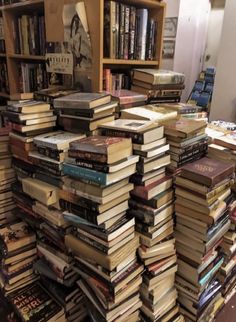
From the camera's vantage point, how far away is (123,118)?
1.17 meters

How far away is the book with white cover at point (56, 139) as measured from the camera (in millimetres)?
1005

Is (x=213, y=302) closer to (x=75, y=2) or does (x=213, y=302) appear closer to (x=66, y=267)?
(x=66, y=267)

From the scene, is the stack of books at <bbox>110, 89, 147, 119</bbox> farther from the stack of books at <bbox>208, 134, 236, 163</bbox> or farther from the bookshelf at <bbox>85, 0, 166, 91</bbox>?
the stack of books at <bbox>208, 134, 236, 163</bbox>

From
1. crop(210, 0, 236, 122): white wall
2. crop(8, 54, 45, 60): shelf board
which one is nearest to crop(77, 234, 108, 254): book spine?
crop(8, 54, 45, 60): shelf board

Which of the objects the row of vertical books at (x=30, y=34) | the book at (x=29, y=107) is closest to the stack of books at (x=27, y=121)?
the book at (x=29, y=107)

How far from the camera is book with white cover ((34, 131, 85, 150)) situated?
A: 100 cm

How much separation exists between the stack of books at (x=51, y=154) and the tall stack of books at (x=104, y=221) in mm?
49

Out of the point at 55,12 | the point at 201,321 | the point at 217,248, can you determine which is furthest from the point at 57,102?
the point at 201,321

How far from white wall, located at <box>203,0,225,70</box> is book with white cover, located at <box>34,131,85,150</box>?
2.85 metres

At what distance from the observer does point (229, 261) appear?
1.38 m

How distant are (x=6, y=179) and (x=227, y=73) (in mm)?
1920

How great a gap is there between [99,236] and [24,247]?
1.75 ft

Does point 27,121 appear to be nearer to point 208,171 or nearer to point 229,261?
point 208,171

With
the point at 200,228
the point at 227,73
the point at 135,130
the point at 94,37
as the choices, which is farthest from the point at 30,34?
the point at 227,73
